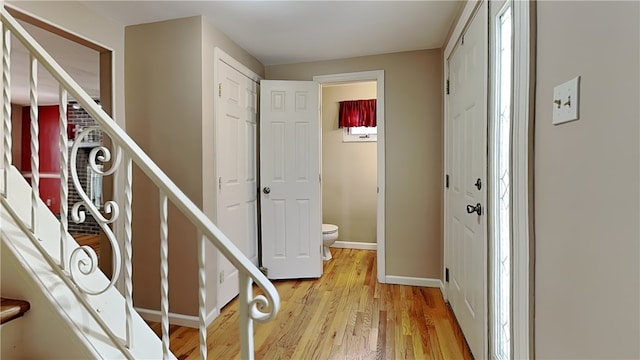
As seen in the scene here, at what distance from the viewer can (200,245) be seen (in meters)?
0.85

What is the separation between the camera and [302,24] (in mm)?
2279

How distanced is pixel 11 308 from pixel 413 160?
273 centimetres

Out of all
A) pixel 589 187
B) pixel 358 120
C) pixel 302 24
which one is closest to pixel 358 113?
pixel 358 120

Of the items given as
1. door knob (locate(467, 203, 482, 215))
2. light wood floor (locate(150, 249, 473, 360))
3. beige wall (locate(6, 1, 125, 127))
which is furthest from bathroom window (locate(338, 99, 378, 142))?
beige wall (locate(6, 1, 125, 127))

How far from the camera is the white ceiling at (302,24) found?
202cm

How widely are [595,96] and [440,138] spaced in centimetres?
210

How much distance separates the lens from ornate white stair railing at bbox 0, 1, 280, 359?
80 cm

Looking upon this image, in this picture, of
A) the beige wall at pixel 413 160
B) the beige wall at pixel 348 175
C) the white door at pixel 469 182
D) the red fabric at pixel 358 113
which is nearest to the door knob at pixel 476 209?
the white door at pixel 469 182

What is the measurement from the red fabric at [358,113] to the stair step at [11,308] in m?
3.59

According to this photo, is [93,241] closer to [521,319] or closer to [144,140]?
[144,140]

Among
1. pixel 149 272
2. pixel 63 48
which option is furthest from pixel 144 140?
pixel 63 48

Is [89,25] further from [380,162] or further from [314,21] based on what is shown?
[380,162]

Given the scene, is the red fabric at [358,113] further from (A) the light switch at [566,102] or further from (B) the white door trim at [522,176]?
(A) the light switch at [566,102]

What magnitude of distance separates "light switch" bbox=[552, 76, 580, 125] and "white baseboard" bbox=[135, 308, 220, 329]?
2.31 m
